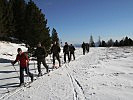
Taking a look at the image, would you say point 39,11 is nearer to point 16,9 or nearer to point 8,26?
point 8,26

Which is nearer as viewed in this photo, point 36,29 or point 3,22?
point 36,29

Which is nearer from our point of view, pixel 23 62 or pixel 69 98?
pixel 69 98

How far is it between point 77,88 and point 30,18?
18.3 m

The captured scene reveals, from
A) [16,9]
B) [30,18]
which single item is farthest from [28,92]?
[16,9]

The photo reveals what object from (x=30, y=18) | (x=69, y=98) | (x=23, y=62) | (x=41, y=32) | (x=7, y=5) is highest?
(x=7, y=5)

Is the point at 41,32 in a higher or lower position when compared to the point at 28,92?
higher

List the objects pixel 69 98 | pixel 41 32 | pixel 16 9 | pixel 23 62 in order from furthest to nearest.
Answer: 1. pixel 16 9
2. pixel 41 32
3. pixel 23 62
4. pixel 69 98

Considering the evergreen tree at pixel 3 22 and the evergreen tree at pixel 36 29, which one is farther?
the evergreen tree at pixel 3 22

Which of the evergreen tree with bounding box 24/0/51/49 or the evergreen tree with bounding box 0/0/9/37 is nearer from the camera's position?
the evergreen tree with bounding box 24/0/51/49

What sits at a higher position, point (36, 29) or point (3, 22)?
point (3, 22)

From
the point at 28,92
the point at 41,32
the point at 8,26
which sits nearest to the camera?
the point at 28,92

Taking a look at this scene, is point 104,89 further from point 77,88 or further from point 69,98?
point 69,98

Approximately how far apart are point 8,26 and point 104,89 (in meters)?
33.1

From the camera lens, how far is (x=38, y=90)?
30.7ft
